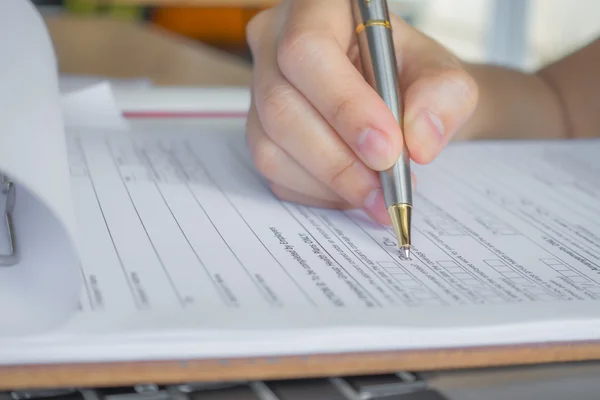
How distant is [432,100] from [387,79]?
3 cm

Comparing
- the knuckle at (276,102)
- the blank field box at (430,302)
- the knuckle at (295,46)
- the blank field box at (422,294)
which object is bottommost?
the blank field box at (422,294)

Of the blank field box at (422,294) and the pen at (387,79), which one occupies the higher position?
the pen at (387,79)

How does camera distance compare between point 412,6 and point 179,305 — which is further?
→ point 412,6

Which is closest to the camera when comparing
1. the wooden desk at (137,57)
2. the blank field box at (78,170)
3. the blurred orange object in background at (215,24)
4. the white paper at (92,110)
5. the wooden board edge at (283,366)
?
the wooden board edge at (283,366)

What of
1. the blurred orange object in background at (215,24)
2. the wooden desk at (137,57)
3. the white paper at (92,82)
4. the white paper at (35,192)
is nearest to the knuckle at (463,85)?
the white paper at (35,192)

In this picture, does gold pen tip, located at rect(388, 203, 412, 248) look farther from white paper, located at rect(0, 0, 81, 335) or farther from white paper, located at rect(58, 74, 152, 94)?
white paper, located at rect(58, 74, 152, 94)

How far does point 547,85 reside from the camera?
0.75m

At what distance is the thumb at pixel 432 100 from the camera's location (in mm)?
423

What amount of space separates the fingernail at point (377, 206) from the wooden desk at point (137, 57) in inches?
21.4

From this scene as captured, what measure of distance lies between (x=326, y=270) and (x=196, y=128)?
1.08 ft

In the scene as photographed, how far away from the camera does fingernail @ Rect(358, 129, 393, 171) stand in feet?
1.30

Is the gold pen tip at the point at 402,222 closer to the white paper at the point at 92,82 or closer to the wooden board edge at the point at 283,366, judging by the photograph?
the wooden board edge at the point at 283,366

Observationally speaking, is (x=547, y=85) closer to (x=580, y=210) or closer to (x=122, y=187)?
(x=580, y=210)

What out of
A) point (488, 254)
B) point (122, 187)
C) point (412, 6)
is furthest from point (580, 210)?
point (412, 6)
